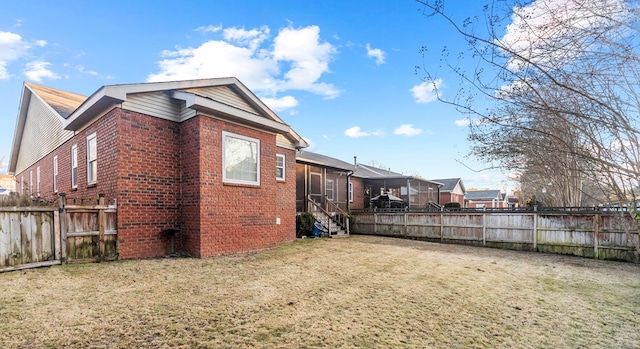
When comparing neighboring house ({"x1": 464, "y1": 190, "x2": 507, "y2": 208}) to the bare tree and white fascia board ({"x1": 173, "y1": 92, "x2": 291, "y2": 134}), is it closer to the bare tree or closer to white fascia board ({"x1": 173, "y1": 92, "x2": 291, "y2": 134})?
white fascia board ({"x1": 173, "y1": 92, "x2": 291, "y2": 134})

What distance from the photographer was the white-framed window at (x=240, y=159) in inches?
326

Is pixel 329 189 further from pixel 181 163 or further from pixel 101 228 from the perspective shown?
pixel 101 228

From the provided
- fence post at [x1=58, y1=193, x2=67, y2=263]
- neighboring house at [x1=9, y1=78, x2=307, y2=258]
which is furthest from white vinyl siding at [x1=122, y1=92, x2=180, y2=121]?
fence post at [x1=58, y1=193, x2=67, y2=263]

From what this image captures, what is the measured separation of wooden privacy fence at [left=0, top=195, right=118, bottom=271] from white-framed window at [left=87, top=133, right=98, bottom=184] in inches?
74.8

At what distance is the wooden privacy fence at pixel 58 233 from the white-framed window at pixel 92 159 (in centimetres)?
190

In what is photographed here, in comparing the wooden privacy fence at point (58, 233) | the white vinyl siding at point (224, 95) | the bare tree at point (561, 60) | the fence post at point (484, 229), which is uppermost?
the white vinyl siding at point (224, 95)

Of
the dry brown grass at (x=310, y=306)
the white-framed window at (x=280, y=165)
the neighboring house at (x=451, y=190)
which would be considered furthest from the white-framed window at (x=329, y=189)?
the neighboring house at (x=451, y=190)

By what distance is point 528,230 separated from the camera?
36.5 feet

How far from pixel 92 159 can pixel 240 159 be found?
4.15m

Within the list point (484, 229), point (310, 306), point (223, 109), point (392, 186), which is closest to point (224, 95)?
point (223, 109)

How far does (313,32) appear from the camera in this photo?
10.8m

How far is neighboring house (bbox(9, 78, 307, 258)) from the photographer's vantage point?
7203 millimetres

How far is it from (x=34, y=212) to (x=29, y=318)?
356 cm

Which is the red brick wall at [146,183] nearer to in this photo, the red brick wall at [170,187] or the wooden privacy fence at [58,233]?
the red brick wall at [170,187]
